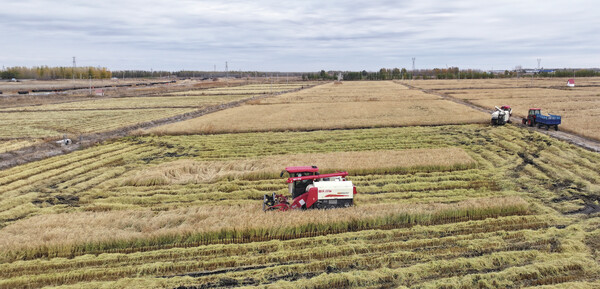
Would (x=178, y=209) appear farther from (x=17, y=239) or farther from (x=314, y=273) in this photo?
(x=314, y=273)

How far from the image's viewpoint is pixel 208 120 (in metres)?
39.9

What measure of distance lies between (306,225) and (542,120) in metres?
27.0

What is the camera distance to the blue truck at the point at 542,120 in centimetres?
2959

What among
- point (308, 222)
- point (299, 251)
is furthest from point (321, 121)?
point (299, 251)

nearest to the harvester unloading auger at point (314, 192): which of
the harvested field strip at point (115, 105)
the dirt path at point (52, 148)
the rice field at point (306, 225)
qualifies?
the rice field at point (306, 225)

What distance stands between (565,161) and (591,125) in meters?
13.8

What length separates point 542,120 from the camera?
30.5 m

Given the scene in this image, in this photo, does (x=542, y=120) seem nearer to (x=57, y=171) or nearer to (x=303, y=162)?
(x=303, y=162)

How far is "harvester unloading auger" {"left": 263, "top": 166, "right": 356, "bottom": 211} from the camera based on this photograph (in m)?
13.0

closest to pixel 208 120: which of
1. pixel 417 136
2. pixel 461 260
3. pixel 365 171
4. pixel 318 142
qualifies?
pixel 318 142

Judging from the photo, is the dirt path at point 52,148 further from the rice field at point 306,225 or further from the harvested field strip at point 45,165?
the rice field at point 306,225

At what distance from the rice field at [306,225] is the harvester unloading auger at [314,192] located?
1.58 feet

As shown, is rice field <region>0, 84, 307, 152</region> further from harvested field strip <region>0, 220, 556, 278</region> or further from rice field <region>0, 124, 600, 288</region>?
harvested field strip <region>0, 220, 556, 278</region>

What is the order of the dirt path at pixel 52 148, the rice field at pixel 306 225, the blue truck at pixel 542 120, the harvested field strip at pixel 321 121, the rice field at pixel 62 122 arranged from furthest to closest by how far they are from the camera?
1. the harvested field strip at pixel 321 121
2. the rice field at pixel 62 122
3. the blue truck at pixel 542 120
4. the dirt path at pixel 52 148
5. the rice field at pixel 306 225
